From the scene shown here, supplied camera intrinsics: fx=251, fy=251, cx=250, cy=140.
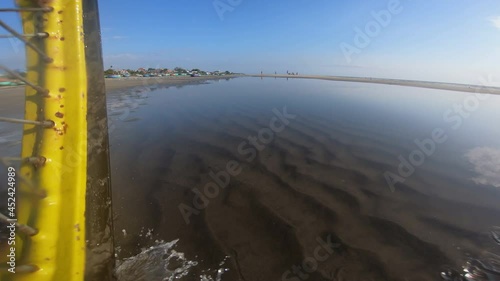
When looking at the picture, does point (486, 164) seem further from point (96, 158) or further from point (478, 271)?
point (96, 158)

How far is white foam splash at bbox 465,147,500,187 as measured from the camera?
543 cm

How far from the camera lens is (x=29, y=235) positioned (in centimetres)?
127

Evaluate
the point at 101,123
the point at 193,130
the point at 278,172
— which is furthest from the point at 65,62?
the point at 193,130

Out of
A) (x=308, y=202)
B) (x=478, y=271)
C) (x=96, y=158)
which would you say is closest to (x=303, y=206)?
(x=308, y=202)

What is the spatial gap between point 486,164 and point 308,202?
5.44 m

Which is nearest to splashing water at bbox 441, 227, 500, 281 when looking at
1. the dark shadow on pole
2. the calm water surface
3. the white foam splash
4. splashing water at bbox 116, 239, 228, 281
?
the calm water surface

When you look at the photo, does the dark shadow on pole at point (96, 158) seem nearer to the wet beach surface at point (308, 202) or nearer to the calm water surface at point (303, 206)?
the calm water surface at point (303, 206)

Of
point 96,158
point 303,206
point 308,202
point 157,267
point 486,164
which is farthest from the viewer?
point 486,164

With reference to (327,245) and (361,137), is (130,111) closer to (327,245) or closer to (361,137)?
(361,137)

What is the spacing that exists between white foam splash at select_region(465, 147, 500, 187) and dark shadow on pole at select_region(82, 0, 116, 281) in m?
6.82

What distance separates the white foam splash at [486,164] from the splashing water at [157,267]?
5.99 meters

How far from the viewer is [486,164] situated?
6398 millimetres

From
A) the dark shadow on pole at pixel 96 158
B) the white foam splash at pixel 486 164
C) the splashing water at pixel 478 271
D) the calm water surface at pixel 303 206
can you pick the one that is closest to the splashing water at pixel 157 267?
the calm water surface at pixel 303 206

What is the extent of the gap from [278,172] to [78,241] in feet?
14.6
